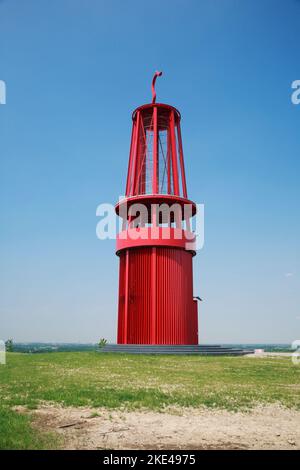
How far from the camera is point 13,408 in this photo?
9164mm

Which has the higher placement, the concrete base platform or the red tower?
the red tower

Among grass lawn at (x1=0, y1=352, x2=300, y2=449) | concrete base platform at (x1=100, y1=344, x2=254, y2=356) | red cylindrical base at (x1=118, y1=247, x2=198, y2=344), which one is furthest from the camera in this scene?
red cylindrical base at (x1=118, y1=247, x2=198, y2=344)

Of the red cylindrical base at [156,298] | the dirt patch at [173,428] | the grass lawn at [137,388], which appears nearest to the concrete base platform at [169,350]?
the red cylindrical base at [156,298]

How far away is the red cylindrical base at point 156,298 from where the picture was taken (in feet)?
88.1

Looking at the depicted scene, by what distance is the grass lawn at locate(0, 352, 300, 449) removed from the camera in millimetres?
8648

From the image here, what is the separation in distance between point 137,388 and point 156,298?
612 inches

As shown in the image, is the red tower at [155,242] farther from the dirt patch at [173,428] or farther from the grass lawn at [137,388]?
the dirt patch at [173,428]

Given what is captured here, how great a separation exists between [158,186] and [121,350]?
13459mm

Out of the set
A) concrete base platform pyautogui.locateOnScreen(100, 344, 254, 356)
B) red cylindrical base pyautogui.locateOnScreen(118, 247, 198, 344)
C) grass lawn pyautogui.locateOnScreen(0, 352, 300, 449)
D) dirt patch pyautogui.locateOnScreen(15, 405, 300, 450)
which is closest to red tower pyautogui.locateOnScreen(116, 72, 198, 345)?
red cylindrical base pyautogui.locateOnScreen(118, 247, 198, 344)

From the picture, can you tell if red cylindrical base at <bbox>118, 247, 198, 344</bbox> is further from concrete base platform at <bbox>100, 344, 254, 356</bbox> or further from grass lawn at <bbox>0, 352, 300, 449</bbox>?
grass lawn at <bbox>0, 352, 300, 449</bbox>

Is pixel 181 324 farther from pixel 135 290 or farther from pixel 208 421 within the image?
pixel 208 421

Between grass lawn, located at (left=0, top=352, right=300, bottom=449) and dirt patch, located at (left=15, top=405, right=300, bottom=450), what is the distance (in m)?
0.53

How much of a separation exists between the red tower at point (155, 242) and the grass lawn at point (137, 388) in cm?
915
